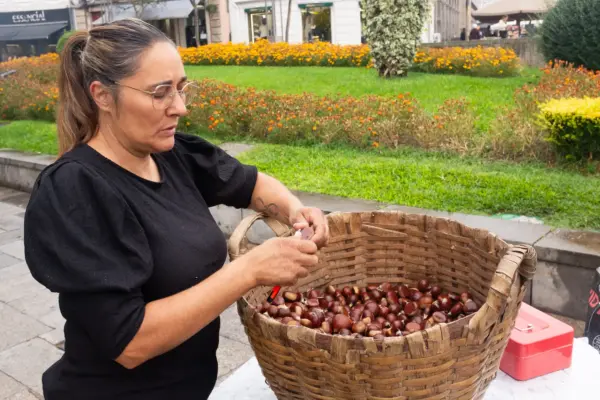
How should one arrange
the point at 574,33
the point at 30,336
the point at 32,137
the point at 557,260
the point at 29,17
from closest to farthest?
the point at 557,260 → the point at 30,336 → the point at 32,137 → the point at 574,33 → the point at 29,17

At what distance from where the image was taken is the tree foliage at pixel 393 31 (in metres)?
11.8

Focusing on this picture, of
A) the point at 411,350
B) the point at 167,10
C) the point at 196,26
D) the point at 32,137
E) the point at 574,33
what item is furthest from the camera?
the point at 167,10

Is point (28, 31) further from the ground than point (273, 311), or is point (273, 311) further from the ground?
point (28, 31)

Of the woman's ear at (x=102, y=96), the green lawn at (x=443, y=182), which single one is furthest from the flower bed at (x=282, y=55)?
the woman's ear at (x=102, y=96)

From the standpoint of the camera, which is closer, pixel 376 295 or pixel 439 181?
pixel 376 295

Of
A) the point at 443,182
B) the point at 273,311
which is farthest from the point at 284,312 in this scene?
the point at 443,182

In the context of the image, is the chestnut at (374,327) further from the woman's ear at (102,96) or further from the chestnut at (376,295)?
the woman's ear at (102,96)

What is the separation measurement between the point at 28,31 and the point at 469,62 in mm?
31400

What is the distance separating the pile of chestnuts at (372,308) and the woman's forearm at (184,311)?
314 millimetres

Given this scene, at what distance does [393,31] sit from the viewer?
1181 cm

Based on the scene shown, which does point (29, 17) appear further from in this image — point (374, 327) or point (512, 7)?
point (374, 327)

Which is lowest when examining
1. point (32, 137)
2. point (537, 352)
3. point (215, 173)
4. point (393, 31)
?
point (32, 137)

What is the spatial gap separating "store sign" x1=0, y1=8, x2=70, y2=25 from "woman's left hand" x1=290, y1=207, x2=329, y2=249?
37.5 metres

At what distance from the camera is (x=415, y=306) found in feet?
5.88
